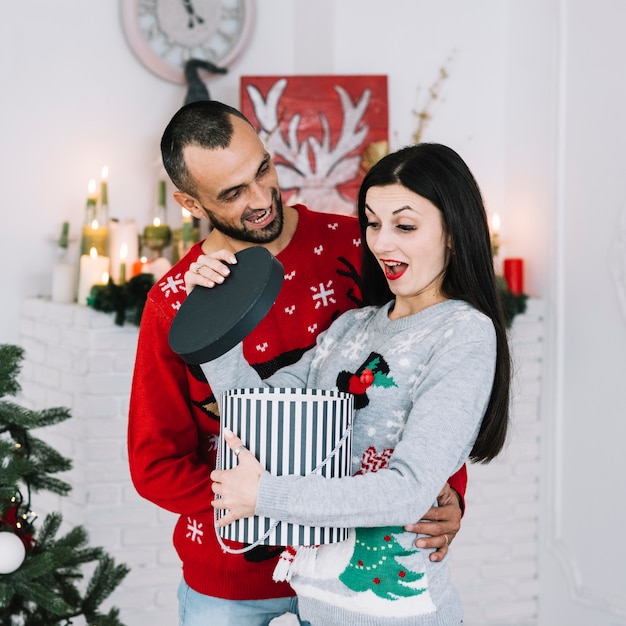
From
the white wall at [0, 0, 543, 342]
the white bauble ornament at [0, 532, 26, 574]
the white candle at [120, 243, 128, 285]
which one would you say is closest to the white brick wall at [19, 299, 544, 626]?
the white candle at [120, 243, 128, 285]

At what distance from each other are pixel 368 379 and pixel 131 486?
1764 millimetres

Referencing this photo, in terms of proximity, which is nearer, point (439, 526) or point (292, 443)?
Result: point (292, 443)

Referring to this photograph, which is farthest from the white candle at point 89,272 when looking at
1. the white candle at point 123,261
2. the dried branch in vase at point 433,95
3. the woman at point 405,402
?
the woman at point 405,402

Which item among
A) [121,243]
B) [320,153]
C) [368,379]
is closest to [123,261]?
[121,243]

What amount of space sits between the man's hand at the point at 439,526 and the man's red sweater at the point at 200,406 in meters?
0.16

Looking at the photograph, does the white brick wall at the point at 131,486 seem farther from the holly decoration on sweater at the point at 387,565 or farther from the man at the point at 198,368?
the holly decoration on sweater at the point at 387,565

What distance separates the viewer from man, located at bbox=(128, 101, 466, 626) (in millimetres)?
1532

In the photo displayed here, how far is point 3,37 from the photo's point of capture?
306 centimetres

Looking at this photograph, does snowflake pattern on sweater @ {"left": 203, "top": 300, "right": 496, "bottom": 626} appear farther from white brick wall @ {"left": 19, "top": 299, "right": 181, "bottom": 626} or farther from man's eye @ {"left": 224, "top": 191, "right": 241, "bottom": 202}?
white brick wall @ {"left": 19, "top": 299, "right": 181, "bottom": 626}

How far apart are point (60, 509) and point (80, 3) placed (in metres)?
1.79

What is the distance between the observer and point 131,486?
9.25 feet

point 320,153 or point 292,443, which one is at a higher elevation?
point 320,153

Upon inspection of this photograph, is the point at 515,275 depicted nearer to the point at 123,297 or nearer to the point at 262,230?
the point at 123,297

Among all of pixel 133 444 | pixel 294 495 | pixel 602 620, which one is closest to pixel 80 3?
pixel 133 444
